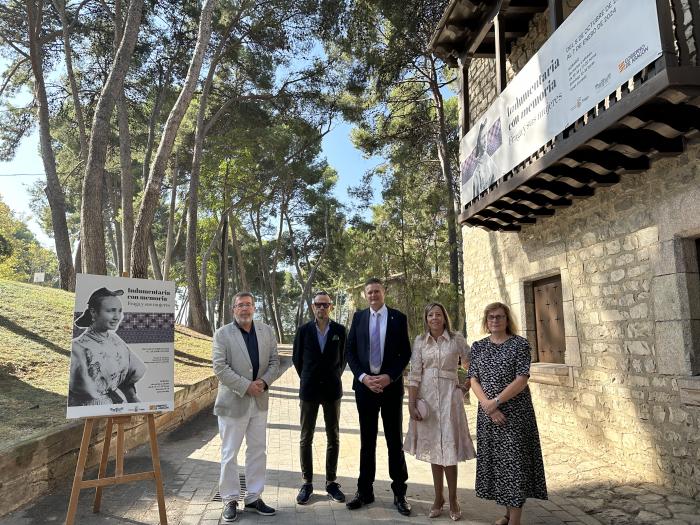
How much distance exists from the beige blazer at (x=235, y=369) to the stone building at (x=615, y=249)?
3.34 meters

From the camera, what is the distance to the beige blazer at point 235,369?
3.79 metres

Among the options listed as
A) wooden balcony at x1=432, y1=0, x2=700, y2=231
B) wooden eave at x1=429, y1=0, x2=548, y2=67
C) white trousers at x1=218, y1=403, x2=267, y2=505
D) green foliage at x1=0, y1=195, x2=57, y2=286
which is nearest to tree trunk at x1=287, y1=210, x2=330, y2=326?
green foliage at x1=0, y1=195, x2=57, y2=286

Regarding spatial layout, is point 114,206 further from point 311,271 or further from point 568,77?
point 568,77

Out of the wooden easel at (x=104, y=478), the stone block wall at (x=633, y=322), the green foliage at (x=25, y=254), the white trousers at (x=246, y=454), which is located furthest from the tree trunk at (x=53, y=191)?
the green foliage at (x=25, y=254)

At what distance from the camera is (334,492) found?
410cm

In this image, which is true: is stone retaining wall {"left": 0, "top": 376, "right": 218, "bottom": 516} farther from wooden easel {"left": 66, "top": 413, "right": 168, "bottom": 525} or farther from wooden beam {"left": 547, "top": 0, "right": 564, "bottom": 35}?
wooden beam {"left": 547, "top": 0, "right": 564, "bottom": 35}

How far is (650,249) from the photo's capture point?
15.4 feet

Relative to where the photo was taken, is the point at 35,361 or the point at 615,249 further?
the point at 35,361

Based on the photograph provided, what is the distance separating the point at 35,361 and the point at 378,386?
5110mm

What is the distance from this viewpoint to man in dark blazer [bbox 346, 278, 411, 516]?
3871 millimetres

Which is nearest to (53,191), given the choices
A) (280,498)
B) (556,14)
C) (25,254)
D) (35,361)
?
(35,361)

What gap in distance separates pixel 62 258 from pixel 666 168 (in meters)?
13.7

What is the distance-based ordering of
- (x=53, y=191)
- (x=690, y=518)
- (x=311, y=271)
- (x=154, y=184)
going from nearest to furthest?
(x=690, y=518) < (x=154, y=184) < (x=53, y=191) < (x=311, y=271)

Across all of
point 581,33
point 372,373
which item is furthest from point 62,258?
point 581,33
